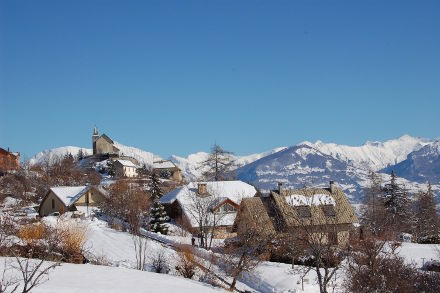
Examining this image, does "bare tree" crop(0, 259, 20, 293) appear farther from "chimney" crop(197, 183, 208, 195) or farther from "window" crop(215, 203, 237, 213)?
"chimney" crop(197, 183, 208, 195)

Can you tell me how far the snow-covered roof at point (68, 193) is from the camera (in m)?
61.2

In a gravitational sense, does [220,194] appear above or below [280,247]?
above

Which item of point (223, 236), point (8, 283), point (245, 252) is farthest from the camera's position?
point (223, 236)

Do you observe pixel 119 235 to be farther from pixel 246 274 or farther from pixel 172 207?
pixel 172 207

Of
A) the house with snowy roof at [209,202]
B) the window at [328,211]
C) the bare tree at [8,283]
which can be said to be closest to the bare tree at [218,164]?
the house with snowy roof at [209,202]

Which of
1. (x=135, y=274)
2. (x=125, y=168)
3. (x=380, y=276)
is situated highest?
(x=125, y=168)

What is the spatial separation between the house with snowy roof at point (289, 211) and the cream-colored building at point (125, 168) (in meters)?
62.4

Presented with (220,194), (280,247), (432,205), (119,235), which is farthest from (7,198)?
(432,205)

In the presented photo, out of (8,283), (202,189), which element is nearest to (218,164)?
(202,189)

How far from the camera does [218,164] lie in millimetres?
71812

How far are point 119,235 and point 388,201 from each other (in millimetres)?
38626

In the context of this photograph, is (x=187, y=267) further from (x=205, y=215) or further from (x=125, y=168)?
(x=125, y=168)

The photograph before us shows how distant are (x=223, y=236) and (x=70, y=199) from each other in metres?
21.1

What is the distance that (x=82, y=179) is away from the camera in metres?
85.4
